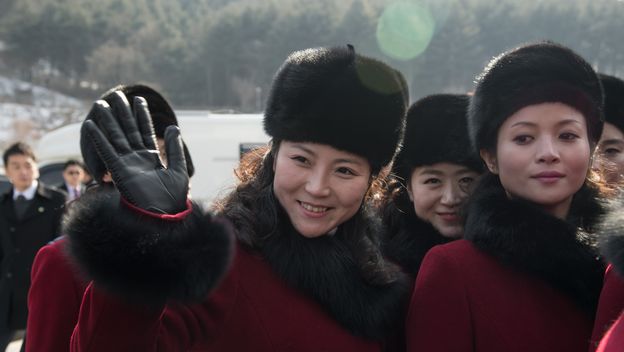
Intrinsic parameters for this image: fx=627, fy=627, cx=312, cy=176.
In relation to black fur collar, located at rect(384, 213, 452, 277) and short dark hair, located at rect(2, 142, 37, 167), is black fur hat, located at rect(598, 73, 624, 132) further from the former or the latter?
short dark hair, located at rect(2, 142, 37, 167)

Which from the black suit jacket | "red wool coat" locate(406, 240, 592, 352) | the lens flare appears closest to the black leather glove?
"red wool coat" locate(406, 240, 592, 352)

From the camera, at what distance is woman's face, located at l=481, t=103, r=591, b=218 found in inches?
74.2

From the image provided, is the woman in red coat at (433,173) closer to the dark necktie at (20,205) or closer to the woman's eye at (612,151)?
the woman's eye at (612,151)

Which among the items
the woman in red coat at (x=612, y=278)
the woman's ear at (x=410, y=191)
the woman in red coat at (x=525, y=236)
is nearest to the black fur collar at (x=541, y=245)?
the woman in red coat at (x=525, y=236)

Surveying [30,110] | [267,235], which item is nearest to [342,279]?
[267,235]

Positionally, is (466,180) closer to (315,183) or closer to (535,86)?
(535,86)

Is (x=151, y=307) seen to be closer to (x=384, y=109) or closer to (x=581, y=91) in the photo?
(x=384, y=109)

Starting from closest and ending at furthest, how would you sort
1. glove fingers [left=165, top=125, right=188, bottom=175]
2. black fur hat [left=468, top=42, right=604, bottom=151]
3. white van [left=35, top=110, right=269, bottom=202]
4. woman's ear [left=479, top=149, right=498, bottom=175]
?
glove fingers [left=165, top=125, right=188, bottom=175], black fur hat [left=468, top=42, right=604, bottom=151], woman's ear [left=479, top=149, right=498, bottom=175], white van [left=35, top=110, right=269, bottom=202]

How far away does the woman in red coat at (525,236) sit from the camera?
5.92ft

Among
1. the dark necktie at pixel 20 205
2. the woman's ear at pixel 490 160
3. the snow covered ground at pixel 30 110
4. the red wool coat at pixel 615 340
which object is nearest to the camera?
the red wool coat at pixel 615 340

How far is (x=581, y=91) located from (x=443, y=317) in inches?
32.0

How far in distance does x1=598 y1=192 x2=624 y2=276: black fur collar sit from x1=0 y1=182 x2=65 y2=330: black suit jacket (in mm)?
4195

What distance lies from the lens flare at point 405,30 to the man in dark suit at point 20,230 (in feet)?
105

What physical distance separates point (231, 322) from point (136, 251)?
0.42 metres
